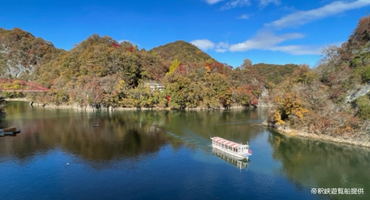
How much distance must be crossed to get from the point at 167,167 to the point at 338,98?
27.4 m

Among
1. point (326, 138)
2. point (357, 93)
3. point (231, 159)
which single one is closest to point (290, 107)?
point (326, 138)

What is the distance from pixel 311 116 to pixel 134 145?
81.1 feet

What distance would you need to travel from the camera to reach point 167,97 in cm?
6944

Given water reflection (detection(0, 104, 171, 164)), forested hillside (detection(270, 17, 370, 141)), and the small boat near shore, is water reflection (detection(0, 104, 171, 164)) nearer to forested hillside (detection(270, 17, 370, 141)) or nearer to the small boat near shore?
the small boat near shore

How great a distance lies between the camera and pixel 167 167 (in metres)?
22.8

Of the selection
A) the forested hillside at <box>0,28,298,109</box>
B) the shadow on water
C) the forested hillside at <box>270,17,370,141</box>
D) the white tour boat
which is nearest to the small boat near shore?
the shadow on water

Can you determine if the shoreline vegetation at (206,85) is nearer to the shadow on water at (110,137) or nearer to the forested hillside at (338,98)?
the forested hillside at (338,98)

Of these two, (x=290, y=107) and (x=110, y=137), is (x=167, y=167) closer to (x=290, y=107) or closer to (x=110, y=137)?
(x=110, y=137)

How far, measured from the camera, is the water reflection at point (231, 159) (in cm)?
2314

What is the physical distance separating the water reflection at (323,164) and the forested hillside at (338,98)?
276 centimetres

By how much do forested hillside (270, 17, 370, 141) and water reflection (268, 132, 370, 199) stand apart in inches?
109

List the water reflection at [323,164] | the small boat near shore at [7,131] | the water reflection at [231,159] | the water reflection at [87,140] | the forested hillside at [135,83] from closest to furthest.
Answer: the water reflection at [323,164], the water reflection at [231,159], the water reflection at [87,140], the small boat near shore at [7,131], the forested hillside at [135,83]

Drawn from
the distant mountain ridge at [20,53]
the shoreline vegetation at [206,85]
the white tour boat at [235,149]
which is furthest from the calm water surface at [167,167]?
the distant mountain ridge at [20,53]

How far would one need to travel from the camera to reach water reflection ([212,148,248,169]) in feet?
75.9
